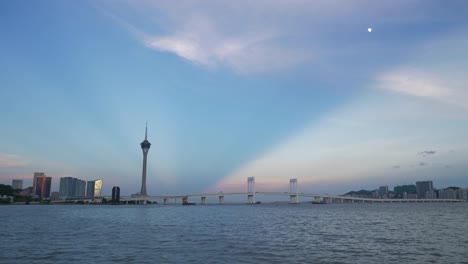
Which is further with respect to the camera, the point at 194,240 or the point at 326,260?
the point at 194,240

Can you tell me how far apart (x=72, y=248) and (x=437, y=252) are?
35.7 meters

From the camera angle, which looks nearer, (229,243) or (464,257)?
(464,257)

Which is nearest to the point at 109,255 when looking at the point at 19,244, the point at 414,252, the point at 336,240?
the point at 19,244

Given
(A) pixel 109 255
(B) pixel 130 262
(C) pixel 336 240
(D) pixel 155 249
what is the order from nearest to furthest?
(B) pixel 130 262
(A) pixel 109 255
(D) pixel 155 249
(C) pixel 336 240

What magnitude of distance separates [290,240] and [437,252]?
15.4 metres

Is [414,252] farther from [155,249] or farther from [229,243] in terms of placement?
[155,249]

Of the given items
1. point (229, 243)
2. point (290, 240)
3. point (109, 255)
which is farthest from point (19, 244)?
point (290, 240)

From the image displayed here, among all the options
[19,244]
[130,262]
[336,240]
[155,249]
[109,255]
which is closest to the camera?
[130,262]

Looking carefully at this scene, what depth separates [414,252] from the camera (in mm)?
32062

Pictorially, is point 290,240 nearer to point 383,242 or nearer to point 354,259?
point 383,242

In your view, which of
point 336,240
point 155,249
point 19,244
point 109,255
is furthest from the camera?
point 336,240

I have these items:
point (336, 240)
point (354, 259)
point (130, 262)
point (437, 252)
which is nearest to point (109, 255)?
point (130, 262)

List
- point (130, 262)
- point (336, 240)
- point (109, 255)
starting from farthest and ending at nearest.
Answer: point (336, 240)
point (109, 255)
point (130, 262)

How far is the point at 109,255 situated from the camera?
1222 inches
